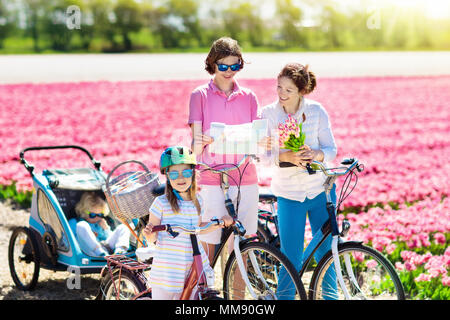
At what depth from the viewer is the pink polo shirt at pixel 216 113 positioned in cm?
391

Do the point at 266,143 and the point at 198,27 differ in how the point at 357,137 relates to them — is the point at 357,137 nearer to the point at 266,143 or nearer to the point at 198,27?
the point at 266,143

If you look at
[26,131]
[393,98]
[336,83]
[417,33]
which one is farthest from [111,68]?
[417,33]

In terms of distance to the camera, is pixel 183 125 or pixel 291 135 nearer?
pixel 291 135

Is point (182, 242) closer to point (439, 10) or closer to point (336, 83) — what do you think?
point (336, 83)

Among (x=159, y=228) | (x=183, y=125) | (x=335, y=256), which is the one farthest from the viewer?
(x=183, y=125)

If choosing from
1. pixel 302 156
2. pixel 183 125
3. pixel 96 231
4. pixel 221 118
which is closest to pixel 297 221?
pixel 302 156

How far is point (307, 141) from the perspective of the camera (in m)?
3.96

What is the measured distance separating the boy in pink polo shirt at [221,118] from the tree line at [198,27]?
45849 mm

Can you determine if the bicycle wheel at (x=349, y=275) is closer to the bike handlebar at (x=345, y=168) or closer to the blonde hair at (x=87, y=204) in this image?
A: the bike handlebar at (x=345, y=168)

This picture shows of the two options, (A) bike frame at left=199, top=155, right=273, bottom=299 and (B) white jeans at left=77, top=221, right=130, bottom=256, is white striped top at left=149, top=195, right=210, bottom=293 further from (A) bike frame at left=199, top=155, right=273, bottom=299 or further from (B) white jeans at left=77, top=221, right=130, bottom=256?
(B) white jeans at left=77, top=221, right=130, bottom=256

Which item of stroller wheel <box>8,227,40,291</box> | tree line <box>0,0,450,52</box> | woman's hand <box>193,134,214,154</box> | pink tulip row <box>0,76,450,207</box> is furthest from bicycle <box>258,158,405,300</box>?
tree line <box>0,0,450,52</box>

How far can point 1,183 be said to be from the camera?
832cm

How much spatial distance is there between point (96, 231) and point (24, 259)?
601 mm
